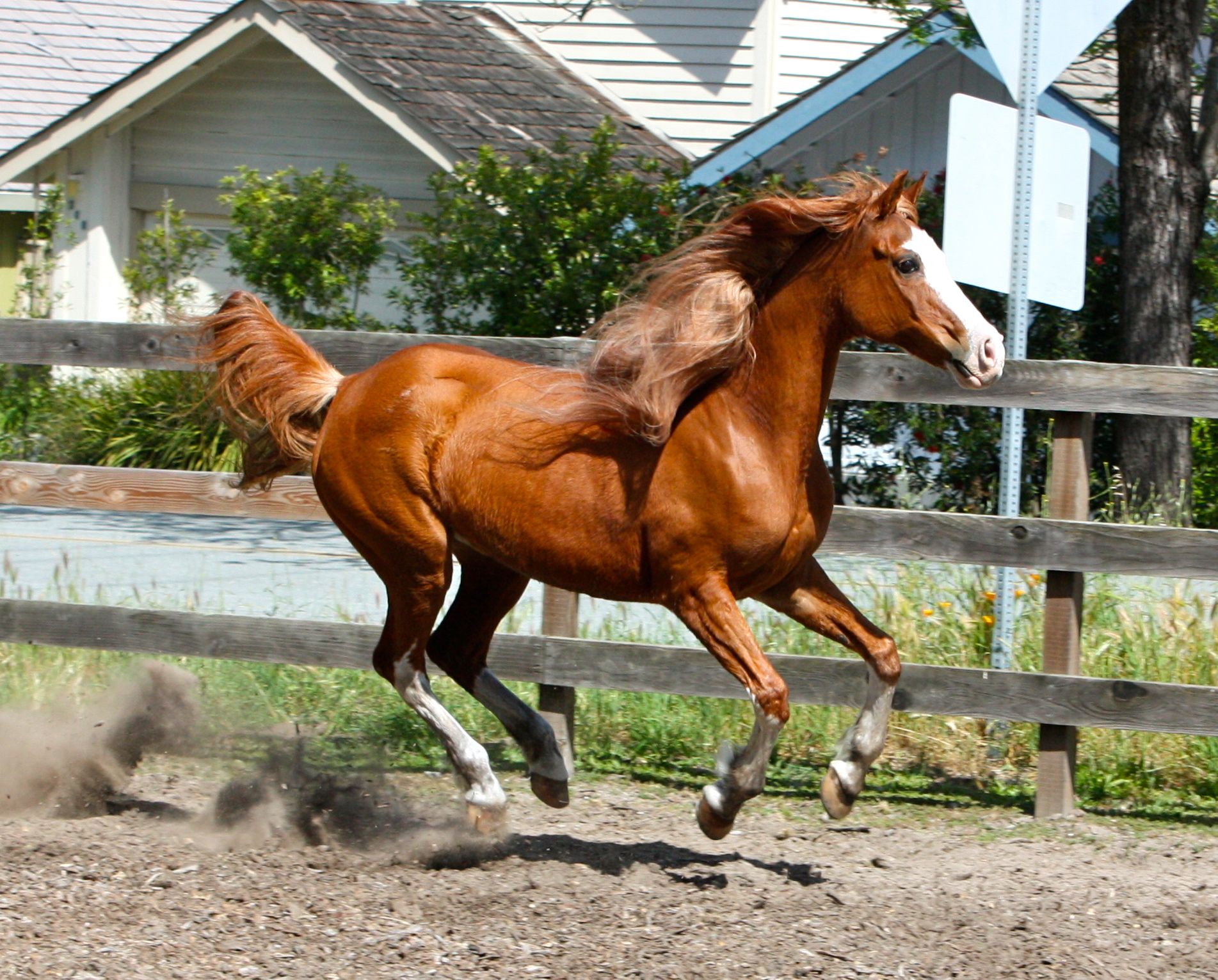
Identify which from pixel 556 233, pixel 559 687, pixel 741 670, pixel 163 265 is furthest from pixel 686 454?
pixel 163 265

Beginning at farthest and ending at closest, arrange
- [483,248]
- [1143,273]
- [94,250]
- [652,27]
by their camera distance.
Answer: [652,27] < [94,250] < [483,248] < [1143,273]

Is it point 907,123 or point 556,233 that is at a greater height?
point 907,123

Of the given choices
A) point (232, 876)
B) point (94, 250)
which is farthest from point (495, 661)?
point (94, 250)

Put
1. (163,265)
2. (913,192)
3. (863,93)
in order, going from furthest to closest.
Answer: (163,265) < (863,93) < (913,192)

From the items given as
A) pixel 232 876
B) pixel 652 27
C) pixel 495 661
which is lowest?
pixel 232 876

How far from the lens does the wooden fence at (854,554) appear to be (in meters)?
5.12

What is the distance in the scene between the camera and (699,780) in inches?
226

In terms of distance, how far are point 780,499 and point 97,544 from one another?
8.67 metres

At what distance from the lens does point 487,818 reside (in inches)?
182

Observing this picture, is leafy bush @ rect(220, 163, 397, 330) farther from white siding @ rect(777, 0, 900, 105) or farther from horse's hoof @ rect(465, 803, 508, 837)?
horse's hoof @ rect(465, 803, 508, 837)

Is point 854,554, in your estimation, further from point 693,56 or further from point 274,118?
point 693,56

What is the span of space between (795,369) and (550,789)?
160 cm

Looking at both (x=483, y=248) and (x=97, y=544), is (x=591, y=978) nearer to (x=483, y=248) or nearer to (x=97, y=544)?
(x=483, y=248)

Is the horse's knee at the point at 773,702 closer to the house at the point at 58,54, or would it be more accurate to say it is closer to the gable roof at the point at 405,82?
the gable roof at the point at 405,82
